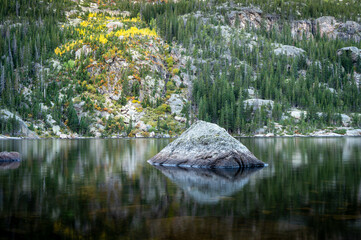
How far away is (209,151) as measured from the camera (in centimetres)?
3706

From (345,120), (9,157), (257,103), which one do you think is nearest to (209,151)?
(9,157)

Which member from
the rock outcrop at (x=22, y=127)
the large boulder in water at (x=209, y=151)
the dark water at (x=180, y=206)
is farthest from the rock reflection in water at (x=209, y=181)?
the rock outcrop at (x=22, y=127)

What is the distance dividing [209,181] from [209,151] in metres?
9.76

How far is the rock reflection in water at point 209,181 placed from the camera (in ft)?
72.0

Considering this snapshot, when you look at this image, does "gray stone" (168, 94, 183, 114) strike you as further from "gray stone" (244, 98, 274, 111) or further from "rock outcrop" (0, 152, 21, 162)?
"rock outcrop" (0, 152, 21, 162)

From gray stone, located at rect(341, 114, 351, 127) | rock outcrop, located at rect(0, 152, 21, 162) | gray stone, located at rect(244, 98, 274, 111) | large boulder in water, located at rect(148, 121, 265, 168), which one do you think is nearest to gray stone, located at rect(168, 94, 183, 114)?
gray stone, located at rect(244, 98, 274, 111)

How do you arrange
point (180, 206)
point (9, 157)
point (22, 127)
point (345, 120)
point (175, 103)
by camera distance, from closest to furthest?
point (180, 206), point (9, 157), point (22, 127), point (345, 120), point (175, 103)

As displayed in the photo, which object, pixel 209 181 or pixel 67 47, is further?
pixel 67 47

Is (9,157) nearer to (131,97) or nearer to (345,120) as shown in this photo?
(131,97)

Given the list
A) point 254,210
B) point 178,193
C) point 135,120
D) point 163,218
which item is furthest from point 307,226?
point 135,120

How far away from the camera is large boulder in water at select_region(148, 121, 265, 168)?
120 ft

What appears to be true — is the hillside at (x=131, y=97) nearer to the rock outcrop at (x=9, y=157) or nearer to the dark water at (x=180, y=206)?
the rock outcrop at (x=9, y=157)

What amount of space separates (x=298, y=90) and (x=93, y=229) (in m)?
193

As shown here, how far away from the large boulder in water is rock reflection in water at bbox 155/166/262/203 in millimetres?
1620
